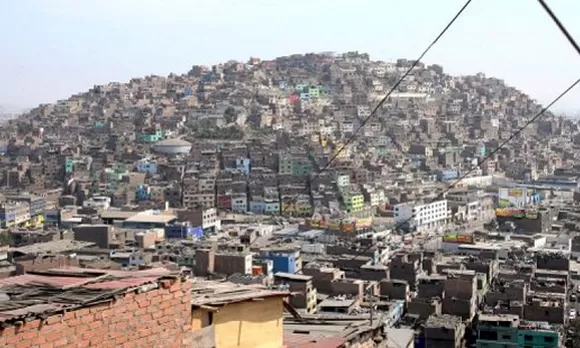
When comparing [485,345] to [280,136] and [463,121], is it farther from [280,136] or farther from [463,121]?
[463,121]

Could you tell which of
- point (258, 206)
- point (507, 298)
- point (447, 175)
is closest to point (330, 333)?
point (507, 298)

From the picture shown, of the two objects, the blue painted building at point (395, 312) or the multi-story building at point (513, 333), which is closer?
the multi-story building at point (513, 333)

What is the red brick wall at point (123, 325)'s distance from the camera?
1.74 metres

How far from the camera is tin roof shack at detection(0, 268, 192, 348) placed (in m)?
1.75

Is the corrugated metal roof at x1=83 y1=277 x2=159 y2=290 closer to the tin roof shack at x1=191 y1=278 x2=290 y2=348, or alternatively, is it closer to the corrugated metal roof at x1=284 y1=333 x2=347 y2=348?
the tin roof shack at x1=191 y1=278 x2=290 y2=348

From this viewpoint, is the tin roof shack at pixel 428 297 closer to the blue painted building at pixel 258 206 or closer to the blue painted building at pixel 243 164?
the blue painted building at pixel 258 206

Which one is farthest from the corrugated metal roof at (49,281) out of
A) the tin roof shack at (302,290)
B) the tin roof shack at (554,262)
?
the tin roof shack at (554,262)

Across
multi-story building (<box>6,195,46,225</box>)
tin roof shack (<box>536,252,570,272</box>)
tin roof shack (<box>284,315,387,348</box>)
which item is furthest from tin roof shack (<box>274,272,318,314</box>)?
multi-story building (<box>6,195,46,225</box>)

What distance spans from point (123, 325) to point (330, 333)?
1.08m

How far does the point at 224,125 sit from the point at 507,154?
9.01 m

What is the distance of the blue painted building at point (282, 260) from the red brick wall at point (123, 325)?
10.3 meters

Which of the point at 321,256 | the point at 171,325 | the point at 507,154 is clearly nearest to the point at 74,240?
the point at 321,256

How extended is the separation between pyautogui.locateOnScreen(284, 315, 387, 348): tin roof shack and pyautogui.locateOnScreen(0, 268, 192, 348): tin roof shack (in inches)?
23.5

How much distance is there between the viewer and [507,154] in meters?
27.5
